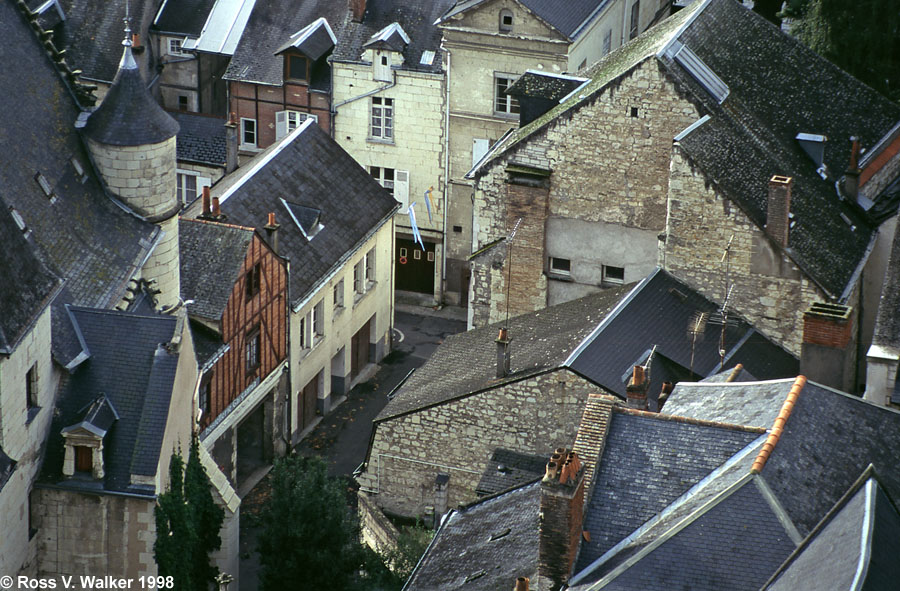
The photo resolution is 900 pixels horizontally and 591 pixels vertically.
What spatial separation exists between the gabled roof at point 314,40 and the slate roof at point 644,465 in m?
36.1

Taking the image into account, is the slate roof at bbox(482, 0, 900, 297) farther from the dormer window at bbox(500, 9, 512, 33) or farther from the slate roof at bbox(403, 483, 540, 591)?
the slate roof at bbox(403, 483, 540, 591)

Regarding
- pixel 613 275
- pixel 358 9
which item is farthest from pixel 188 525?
pixel 358 9

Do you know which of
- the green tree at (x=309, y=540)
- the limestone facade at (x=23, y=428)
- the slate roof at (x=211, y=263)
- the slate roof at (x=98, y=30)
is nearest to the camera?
the limestone facade at (x=23, y=428)

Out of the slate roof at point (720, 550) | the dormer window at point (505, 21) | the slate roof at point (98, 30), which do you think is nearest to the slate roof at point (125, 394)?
the slate roof at point (720, 550)

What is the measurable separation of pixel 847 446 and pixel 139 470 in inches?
647

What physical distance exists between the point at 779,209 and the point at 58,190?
19724mm

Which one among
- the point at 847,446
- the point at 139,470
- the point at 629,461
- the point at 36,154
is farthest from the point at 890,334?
the point at 36,154

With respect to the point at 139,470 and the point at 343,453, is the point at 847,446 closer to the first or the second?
the point at 139,470

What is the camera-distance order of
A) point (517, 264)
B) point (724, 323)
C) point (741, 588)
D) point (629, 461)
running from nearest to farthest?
1. point (741, 588)
2. point (629, 461)
3. point (724, 323)
4. point (517, 264)

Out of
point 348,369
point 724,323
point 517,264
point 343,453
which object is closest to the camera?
point 724,323

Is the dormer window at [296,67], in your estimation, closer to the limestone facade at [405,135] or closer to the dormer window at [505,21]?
the limestone facade at [405,135]

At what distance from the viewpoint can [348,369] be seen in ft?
197

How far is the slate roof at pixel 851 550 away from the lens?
27391 millimetres

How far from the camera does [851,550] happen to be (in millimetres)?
28016
